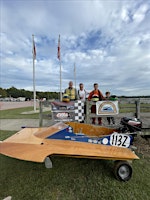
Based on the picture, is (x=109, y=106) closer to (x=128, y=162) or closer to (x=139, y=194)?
(x=128, y=162)

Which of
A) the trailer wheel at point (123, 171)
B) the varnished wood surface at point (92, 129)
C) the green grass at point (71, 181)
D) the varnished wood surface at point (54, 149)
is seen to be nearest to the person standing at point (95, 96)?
the varnished wood surface at point (92, 129)

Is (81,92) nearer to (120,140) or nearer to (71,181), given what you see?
(120,140)

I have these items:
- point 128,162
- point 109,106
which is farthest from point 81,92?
point 128,162

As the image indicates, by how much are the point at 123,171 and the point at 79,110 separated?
2.56 meters

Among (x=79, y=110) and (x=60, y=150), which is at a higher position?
(x=79, y=110)

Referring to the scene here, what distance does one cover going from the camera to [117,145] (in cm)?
314

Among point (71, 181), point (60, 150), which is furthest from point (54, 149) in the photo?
point (71, 181)

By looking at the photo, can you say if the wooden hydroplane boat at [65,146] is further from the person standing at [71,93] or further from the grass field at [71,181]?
the person standing at [71,93]

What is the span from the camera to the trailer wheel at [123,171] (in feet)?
9.00

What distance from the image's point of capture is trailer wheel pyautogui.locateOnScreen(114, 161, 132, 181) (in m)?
2.74

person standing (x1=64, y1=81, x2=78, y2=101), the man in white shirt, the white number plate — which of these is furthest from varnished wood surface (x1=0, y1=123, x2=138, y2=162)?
the man in white shirt

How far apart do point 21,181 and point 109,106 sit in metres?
3.37

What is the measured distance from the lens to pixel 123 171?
279 cm

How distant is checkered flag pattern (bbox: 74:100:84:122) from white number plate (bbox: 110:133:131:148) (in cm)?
199
